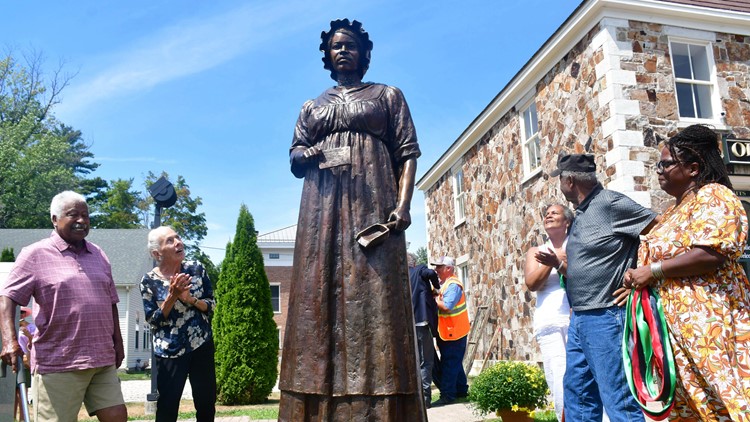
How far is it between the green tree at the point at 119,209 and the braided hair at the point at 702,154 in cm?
4872

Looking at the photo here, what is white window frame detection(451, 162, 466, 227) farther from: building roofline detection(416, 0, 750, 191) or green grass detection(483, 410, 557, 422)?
green grass detection(483, 410, 557, 422)

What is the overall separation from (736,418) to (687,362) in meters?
0.33

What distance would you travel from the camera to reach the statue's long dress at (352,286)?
3082mm

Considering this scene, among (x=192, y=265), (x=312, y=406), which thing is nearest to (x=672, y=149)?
(x=312, y=406)

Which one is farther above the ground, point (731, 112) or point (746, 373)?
point (731, 112)

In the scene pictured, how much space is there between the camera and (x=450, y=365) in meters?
8.32

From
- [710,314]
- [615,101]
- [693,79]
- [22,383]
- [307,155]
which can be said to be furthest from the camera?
[693,79]

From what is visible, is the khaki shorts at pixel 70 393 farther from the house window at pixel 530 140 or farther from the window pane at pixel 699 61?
the window pane at pixel 699 61

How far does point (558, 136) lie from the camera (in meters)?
12.2

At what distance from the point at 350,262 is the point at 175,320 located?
1986 mm

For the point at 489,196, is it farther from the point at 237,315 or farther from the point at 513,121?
the point at 237,315

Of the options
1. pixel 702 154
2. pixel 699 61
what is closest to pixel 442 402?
pixel 702 154

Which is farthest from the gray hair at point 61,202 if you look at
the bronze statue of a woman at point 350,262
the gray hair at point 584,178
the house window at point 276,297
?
the house window at point 276,297

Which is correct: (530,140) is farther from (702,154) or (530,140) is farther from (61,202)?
(61,202)
